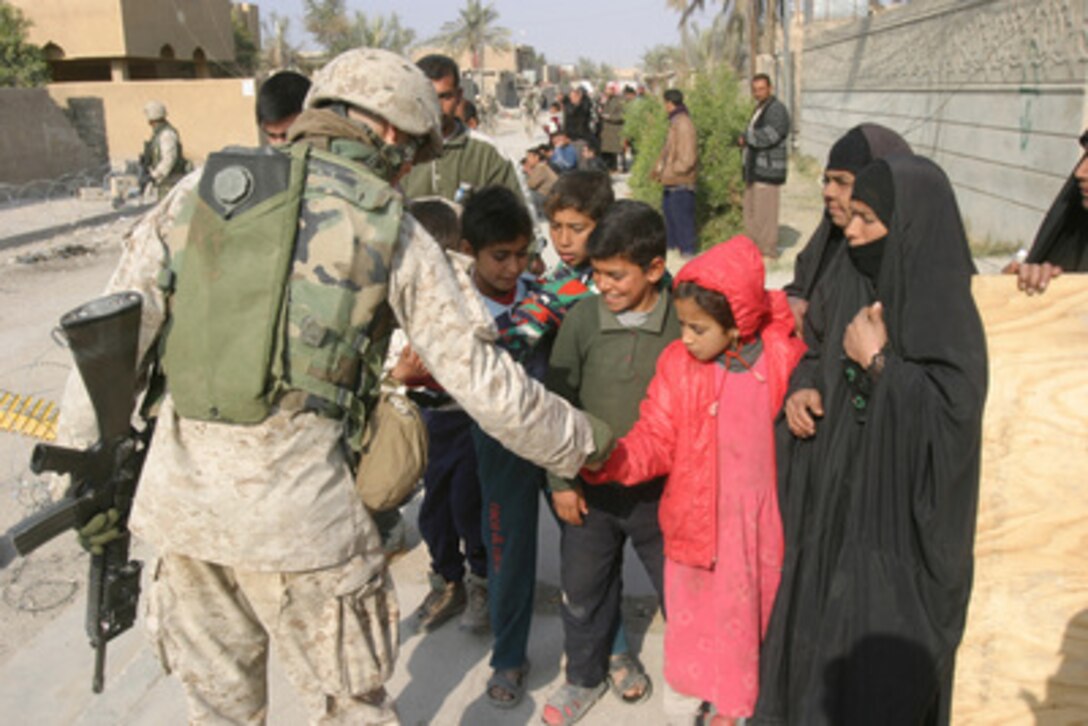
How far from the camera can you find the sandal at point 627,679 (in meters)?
2.78

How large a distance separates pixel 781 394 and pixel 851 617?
0.58 meters

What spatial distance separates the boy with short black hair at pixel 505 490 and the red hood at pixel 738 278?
0.65 m

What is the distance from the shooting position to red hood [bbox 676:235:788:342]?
2.21m

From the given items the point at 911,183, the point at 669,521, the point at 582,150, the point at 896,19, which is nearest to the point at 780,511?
the point at 669,521

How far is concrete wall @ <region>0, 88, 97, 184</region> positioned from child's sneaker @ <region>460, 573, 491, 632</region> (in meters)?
17.1

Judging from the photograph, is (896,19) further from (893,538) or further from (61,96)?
Result: (61,96)

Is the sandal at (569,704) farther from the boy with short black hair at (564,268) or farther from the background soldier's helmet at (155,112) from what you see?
the background soldier's helmet at (155,112)

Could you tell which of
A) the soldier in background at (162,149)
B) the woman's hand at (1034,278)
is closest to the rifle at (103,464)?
the woman's hand at (1034,278)

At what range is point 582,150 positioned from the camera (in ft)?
43.8

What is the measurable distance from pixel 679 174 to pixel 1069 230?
6483 millimetres

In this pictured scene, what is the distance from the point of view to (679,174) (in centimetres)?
916

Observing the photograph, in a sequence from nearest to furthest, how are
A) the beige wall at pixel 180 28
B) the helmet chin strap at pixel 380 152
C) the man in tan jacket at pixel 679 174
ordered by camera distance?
the helmet chin strap at pixel 380 152 < the man in tan jacket at pixel 679 174 < the beige wall at pixel 180 28

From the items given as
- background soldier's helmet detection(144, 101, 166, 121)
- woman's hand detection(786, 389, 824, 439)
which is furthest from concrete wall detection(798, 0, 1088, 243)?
background soldier's helmet detection(144, 101, 166, 121)

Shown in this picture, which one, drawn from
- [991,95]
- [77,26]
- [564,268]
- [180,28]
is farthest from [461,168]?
[180,28]
